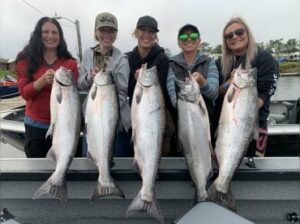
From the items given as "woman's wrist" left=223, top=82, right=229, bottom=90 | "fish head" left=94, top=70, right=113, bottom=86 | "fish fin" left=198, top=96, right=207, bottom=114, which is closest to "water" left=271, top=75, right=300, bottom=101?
"woman's wrist" left=223, top=82, right=229, bottom=90

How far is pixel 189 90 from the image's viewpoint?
274 centimetres

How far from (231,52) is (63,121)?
148cm

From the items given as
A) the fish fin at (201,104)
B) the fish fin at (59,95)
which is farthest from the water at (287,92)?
the fish fin at (59,95)

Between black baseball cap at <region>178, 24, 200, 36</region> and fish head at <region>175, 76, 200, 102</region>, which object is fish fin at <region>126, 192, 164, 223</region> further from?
black baseball cap at <region>178, 24, 200, 36</region>

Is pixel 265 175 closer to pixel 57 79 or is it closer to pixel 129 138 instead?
pixel 129 138

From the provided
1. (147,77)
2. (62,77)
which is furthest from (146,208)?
(62,77)

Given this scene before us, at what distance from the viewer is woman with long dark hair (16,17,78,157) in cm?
311

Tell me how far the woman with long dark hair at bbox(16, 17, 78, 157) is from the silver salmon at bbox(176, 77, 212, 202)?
3.24 feet

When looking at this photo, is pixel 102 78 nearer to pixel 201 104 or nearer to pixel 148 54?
pixel 148 54

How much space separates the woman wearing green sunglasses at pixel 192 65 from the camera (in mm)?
2930

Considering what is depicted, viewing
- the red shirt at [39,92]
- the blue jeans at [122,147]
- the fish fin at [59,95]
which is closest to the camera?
the fish fin at [59,95]

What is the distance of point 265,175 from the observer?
2.89 metres

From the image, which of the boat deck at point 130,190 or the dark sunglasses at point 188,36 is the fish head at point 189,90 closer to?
the dark sunglasses at point 188,36

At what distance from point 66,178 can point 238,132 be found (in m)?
1.37
